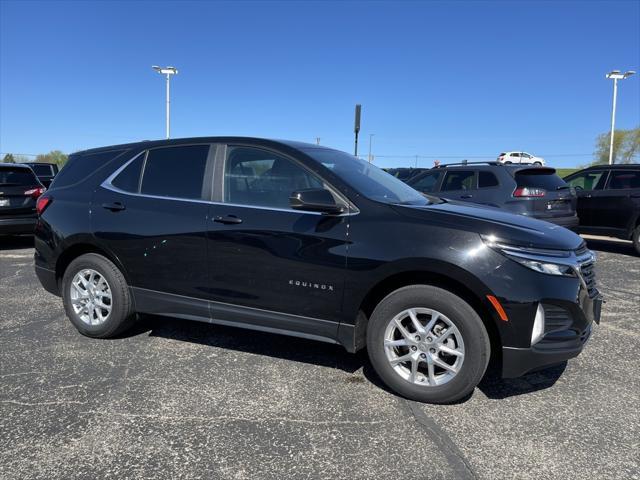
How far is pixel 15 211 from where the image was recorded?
8.72 meters

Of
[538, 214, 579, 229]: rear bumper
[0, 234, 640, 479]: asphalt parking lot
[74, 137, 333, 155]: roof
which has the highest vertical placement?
[74, 137, 333, 155]: roof

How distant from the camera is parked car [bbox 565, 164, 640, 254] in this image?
8.96 metres

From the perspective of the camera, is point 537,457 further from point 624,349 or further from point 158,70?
point 158,70

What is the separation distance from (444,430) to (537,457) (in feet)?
1.68

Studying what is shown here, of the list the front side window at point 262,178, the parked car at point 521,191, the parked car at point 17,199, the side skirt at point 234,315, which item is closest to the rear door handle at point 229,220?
the front side window at point 262,178

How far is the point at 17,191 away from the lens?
8.82m

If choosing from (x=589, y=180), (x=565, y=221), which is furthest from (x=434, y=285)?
(x=589, y=180)

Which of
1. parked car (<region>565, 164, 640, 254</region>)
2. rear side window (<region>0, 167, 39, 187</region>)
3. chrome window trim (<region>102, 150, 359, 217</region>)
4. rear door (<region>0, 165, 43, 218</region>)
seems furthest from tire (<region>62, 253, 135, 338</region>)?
parked car (<region>565, 164, 640, 254</region>)

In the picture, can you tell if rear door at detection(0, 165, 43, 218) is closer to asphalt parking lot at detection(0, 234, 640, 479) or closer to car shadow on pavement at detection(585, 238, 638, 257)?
asphalt parking lot at detection(0, 234, 640, 479)

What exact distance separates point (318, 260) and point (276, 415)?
3.45 ft

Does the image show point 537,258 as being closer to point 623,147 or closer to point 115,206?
point 115,206

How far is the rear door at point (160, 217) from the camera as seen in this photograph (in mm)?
3830

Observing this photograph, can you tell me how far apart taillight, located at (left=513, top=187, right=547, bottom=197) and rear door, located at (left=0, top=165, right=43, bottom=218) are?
863 centimetres

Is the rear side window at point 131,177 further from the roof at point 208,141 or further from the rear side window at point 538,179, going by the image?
the rear side window at point 538,179
